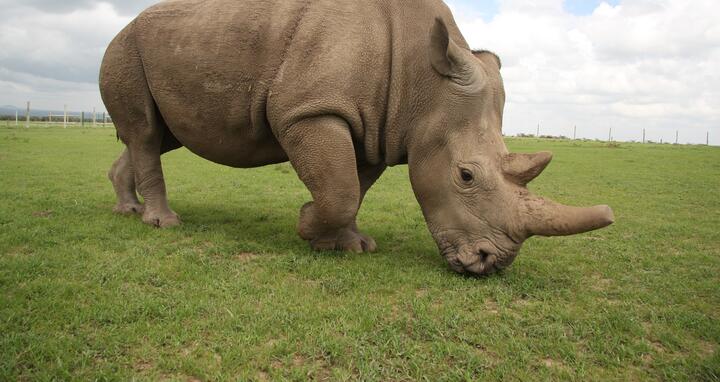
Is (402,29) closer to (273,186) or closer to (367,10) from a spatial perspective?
(367,10)

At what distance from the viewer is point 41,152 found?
16.0 metres

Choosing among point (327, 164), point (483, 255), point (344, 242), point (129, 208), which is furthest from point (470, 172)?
point (129, 208)

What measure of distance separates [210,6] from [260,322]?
134 inches

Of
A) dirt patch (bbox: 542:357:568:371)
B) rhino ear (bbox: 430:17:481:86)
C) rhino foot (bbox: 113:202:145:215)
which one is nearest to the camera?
dirt patch (bbox: 542:357:568:371)

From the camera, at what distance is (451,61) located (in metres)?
4.48

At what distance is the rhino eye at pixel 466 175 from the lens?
4.33 metres

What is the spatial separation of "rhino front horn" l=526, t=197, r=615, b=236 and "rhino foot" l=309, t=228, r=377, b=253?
1.76 metres

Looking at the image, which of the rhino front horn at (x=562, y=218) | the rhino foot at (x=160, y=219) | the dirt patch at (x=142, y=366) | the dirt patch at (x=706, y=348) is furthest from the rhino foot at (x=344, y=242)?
the dirt patch at (x=706, y=348)

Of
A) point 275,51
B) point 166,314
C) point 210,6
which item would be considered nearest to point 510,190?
point 275,51

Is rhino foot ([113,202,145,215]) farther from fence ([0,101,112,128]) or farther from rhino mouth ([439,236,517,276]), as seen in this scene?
fence ([0,101,112,128])

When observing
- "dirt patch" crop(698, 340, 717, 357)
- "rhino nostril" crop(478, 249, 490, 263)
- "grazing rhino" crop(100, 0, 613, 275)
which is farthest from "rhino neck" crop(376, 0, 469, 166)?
"dirt patch" crop(698, 340, 717, 357)

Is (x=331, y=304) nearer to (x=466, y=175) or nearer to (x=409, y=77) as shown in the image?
(x=466, y=175)

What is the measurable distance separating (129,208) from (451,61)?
4451 millimetres

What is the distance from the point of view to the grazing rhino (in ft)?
14.1
